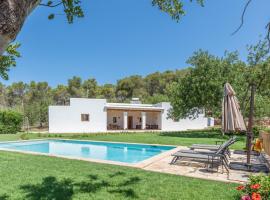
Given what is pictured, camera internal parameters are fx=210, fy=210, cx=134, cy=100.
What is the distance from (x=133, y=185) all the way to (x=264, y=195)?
3116 mm

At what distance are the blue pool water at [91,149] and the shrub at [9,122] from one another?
885cm

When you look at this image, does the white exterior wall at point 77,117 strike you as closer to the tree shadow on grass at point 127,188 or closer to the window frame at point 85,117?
the window frame at point 85,117

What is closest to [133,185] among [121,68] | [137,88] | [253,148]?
[253,148]

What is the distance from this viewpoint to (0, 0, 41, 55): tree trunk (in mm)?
1451

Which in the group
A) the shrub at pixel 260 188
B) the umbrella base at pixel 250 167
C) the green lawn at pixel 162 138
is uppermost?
the shrub at pixel 260 188

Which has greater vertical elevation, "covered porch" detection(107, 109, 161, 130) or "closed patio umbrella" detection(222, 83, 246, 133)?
"closed patio umbrella" detection(222, 83, 246, 133)

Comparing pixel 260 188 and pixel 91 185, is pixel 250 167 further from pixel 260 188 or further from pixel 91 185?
pixel 91 185

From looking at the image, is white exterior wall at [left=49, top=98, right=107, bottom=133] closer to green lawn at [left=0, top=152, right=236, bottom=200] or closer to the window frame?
the window frame

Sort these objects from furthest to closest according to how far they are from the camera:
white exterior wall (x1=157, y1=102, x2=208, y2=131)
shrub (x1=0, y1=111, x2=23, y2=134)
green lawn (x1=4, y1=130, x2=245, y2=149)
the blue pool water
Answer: white exterior wall (x1=157, y1=102, x2=208, y2=131) < shrub (x1=0, y1=111, x2=23, y2=134) < green lawn (x1=4, y1=130, x2=245, y2=149) < the blue pool water

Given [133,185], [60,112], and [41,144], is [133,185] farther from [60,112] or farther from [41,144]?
[60,112]

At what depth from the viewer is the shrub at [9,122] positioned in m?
23.9

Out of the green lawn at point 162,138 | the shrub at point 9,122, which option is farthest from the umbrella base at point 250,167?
the shrub at point 9,122

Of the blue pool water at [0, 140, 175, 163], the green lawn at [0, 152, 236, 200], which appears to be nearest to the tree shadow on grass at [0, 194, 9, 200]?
the green lawn at [0, 152, 236, 200]

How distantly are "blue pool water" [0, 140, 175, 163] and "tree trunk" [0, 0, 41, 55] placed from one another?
1167cm
